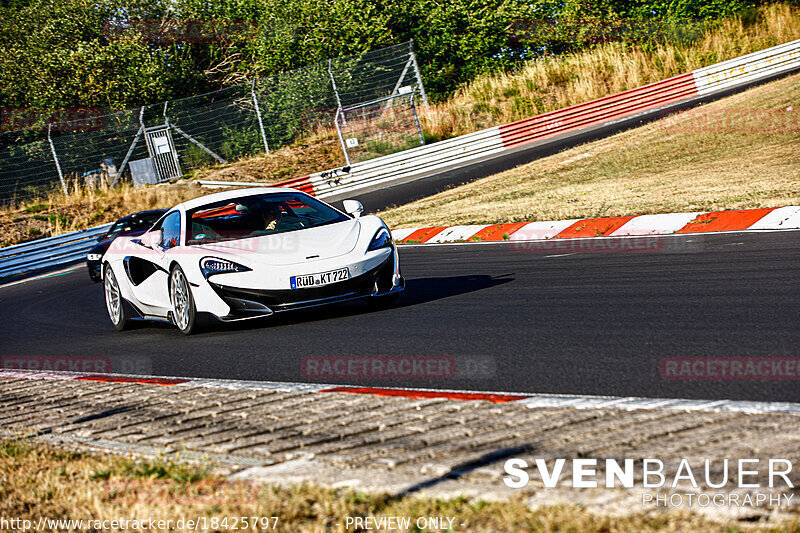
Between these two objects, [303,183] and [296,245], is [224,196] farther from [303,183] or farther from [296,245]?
[303,183]

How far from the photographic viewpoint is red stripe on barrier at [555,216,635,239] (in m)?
12.8

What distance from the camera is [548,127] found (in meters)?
33.2

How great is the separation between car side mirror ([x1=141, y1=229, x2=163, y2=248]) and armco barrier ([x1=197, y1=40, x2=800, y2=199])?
757 inches

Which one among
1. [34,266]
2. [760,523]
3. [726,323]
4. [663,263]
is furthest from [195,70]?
[760,523]

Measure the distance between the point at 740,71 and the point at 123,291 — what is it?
98.5 ft

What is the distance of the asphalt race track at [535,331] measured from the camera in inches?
224

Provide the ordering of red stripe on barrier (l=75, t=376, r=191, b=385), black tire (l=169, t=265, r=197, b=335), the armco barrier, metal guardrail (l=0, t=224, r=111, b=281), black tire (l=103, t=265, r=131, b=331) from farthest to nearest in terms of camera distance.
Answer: the armco barrier → metal guardrail (l=0, t=224, r=111, b=281) → black tire (l=103, t=265, r=131, b=331) → black tire (l=169, t=265, r=197, b=335) → red stripe on barrier (l=75, t=376, r=191, b=385)

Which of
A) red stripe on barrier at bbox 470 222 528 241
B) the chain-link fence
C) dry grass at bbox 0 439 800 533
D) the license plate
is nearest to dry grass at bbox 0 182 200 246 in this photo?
the chain-link fence

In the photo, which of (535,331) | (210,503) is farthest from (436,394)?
(535,331)

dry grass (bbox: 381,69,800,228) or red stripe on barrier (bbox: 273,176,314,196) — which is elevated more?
red stripe on barrier (bbox: 273,176,314,196)

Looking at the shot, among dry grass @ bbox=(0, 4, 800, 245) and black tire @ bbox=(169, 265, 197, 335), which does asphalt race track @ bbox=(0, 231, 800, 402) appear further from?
dry grass @ bbox=(0, 4, 800, 245)

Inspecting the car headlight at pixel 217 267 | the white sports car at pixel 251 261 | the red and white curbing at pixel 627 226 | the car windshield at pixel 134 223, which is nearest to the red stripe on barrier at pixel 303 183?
the car windshield at pixel 134 223

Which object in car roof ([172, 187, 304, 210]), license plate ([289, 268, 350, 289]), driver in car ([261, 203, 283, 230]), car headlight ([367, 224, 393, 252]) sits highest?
car roof ([172, 187, 304, 210])

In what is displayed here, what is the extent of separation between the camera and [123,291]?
10.2m
